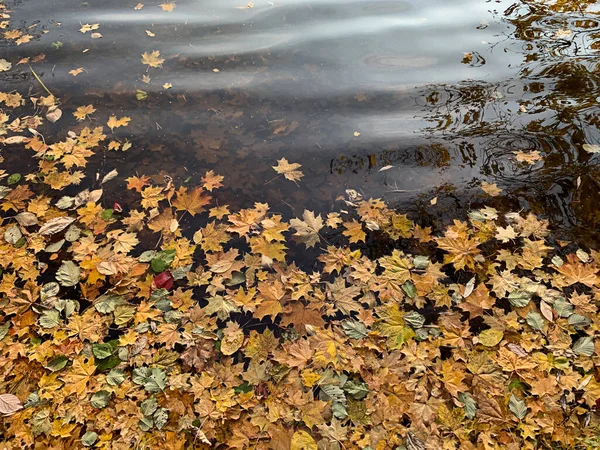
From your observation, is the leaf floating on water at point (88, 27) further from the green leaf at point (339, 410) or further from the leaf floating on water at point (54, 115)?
the green leaf at point (339, 410)

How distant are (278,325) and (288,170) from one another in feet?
4.74

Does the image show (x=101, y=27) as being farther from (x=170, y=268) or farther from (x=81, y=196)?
(x=170, y=268)

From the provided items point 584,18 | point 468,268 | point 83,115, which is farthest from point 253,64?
point 584,18

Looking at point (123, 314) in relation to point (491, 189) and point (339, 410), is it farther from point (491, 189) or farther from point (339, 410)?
point (491, 189)

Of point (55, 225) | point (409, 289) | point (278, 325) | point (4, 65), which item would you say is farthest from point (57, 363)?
point (4, 65)

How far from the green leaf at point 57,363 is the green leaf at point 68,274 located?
0.52 metres

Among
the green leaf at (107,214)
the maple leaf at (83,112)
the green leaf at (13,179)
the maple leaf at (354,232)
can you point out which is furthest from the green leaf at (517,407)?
the maple leaf at (83,112)

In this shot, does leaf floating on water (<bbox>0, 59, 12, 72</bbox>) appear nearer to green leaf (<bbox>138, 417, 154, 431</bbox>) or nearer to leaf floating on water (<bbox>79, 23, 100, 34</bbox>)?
leaf floating on water (<bbox>79, 23, 100, 34</bbox>)

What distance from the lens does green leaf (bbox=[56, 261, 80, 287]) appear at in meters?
2.63

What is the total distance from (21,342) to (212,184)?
170 cm

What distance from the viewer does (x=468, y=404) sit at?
7.04 feet

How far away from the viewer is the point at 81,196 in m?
3.16

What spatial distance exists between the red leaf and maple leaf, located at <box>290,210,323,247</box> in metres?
0.96

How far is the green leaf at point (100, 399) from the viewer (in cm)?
213
